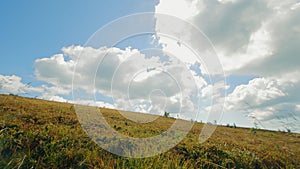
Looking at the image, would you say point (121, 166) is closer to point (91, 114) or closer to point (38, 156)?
point (38, 156)

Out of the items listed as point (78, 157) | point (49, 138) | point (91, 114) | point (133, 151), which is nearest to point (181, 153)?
point (133, 151)

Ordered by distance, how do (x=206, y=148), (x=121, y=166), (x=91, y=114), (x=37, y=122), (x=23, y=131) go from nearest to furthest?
(x=121, y=166)
(x=23, y=131)
(x=206, y=148)
(x=37, y=122)
(x=91, y=114)

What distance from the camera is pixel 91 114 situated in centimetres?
1373

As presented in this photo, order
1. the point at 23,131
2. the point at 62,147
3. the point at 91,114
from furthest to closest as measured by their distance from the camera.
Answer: the point at 91,114, the point at 23,131, the point at 62,147

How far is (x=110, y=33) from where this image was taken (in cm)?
780

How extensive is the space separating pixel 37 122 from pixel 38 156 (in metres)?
3.53

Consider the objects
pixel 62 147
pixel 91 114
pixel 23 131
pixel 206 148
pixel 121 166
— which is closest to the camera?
pixel 121 166

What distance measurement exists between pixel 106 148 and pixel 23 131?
8.18ft

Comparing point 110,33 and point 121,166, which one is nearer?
point 121,166

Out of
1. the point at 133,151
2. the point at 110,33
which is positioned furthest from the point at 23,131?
the point at 110,33

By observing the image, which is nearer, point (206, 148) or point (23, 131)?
point (23, 131)

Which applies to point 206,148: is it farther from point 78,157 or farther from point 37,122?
point 37,122

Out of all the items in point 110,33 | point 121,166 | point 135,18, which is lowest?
point 121,166

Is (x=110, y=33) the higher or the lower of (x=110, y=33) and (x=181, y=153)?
the higher
